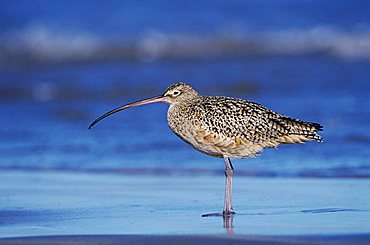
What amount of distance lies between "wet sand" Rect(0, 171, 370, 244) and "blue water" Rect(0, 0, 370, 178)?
0.68m

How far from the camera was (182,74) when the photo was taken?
869 inches

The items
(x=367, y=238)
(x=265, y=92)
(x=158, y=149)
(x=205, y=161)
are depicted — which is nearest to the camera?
(x=367, y=238)

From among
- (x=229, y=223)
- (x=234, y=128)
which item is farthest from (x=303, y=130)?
(x=229, y=223)

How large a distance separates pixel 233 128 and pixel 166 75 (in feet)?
41.7

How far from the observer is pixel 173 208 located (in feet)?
30.3

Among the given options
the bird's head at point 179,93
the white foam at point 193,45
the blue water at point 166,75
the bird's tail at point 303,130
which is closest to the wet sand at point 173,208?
the bird's tail at point 303,130

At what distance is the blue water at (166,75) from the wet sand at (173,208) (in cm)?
68

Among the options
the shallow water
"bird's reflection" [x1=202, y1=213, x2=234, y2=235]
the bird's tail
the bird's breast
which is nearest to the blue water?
the shallow water

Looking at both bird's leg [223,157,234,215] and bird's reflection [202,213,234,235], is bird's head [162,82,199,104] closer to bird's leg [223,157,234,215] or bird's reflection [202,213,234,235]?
bird's leg [223,157,234,215]

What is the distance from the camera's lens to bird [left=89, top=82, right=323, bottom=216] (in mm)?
9586

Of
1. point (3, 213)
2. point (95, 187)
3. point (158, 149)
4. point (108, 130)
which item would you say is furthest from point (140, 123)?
point (3, 213)

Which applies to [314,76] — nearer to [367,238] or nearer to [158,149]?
[158,149]

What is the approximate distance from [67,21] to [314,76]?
1339 centimetres

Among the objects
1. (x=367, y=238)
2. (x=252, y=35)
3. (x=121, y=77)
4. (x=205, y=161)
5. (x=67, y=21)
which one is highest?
(x=67, y=21)
